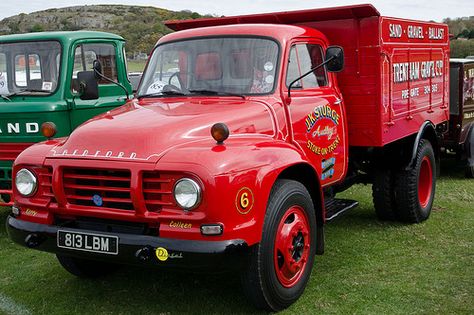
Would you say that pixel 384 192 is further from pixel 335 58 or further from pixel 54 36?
pixel 54 36

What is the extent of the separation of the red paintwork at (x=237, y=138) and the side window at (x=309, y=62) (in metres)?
0.07

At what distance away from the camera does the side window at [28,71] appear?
23.0ft

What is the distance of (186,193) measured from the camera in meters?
3.68

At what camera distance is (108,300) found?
15.4ft

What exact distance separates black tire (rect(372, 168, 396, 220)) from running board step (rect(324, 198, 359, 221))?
898 millimetres

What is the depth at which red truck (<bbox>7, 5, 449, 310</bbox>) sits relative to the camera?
373 cm

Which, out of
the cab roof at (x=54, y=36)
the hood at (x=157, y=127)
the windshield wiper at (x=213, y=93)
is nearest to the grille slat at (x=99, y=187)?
the hood at (x=157, y=127)

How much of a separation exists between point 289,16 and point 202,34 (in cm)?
112

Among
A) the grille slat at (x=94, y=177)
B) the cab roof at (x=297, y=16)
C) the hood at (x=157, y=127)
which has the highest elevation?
the cab roof at (x=297, y=16)

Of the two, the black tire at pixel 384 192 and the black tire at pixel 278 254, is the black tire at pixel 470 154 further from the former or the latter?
the black tire at pixel 278 254

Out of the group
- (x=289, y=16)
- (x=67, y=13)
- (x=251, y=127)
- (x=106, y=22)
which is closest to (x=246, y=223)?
(x=251, y=127)

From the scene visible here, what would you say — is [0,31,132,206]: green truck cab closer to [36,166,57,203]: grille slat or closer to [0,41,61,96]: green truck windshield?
[0,41,61,96]: green truck windshield

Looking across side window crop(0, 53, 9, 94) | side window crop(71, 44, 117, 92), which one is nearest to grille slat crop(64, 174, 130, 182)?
side window crop(71, 44, 117, 92)

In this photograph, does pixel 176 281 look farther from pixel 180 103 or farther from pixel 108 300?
pixel 180 103
